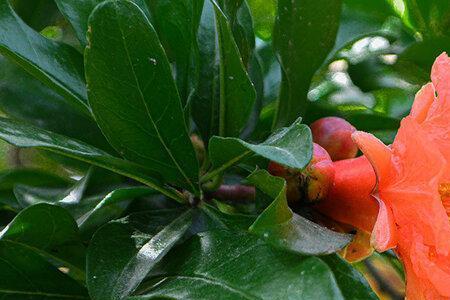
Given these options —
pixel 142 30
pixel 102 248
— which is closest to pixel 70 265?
pixel 102 248

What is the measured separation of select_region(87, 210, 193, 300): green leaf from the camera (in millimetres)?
491

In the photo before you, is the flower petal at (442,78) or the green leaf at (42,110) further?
the green leaf at (42,110)

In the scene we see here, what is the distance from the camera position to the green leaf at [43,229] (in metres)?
0.53

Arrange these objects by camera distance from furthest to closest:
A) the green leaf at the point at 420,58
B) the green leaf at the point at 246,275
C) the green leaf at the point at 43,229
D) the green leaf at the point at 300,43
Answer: the green leaf at the point at 420,58 → the green leaf at the point at 300,43 → the green leaf at the point at 43,229 → the green leaf at the point at 246,275

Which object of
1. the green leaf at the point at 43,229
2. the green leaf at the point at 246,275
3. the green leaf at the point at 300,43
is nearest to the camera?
the green leaf at the point at 246,275

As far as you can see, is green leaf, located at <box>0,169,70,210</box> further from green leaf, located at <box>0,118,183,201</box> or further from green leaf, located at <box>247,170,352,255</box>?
green leaf, located at <box>247,170,352,255</box>

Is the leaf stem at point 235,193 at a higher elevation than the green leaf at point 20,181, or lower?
lower

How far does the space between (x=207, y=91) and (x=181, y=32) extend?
6 cm

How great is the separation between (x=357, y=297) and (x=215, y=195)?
0.78 ft

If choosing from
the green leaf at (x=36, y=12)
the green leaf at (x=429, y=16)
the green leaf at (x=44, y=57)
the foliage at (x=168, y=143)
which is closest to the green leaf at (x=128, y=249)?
the foliage at (x=168, y=143)

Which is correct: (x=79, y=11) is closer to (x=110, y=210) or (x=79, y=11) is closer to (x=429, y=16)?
(x=110, y=210)

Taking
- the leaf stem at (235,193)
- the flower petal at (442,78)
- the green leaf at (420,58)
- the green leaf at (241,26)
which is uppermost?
the green leaf at (241,26)

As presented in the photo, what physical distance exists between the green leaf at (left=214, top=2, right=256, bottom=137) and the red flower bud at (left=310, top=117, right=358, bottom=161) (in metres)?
0.08

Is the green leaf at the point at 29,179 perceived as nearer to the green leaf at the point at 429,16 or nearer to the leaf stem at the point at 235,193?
the leaf stem at the point at 235,193
